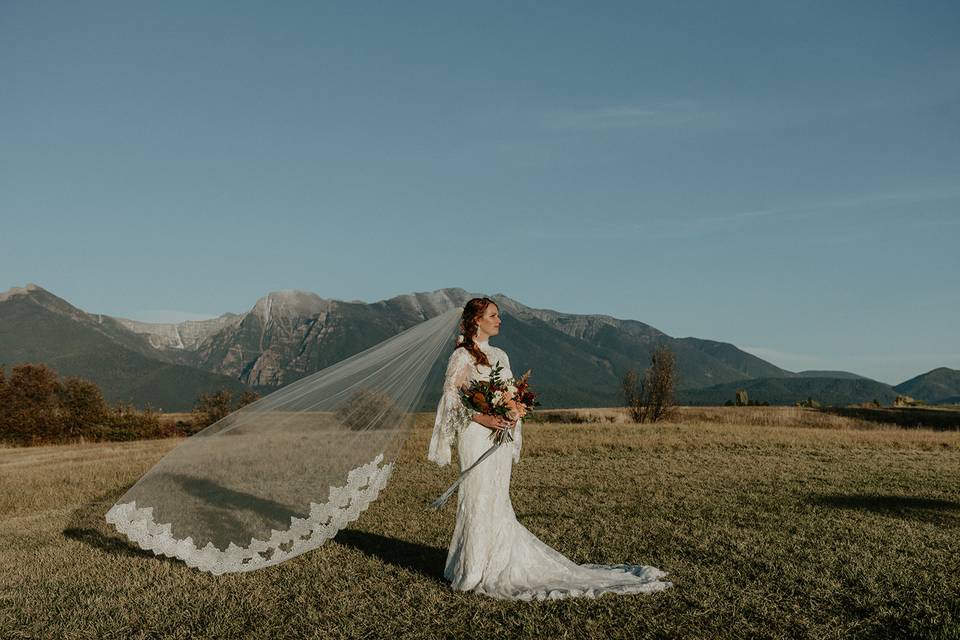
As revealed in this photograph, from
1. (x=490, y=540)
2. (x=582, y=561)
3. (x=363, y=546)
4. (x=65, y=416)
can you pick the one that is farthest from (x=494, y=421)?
(x=65, y=416)

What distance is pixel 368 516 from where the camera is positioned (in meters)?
13.0

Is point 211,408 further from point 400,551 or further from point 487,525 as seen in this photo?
point 487,525

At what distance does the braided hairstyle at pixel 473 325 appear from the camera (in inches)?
335

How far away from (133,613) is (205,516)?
1.44 m

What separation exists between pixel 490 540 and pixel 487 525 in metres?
0.19

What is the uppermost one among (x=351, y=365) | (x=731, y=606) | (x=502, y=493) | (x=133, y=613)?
(x=351, y=365)

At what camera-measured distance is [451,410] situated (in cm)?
852

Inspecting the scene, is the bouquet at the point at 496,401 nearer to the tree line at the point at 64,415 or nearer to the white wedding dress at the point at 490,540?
the white wedding dress at the point at 490,540

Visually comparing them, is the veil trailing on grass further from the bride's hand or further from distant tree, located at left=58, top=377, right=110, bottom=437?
distant tree, located at left=58, top=377, right=110, bottom=437

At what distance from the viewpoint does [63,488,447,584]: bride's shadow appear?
944 cm

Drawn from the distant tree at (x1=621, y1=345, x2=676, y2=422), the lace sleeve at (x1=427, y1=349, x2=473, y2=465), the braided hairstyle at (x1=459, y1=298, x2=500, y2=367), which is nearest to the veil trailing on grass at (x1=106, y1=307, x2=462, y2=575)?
the lace sleeve at (x1=427, y1=349, x2=473, y2=465)

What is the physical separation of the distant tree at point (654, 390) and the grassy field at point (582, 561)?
93.2 ft

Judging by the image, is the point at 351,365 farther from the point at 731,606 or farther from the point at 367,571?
the point at 731,606

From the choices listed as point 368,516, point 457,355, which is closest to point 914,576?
point 457,355
